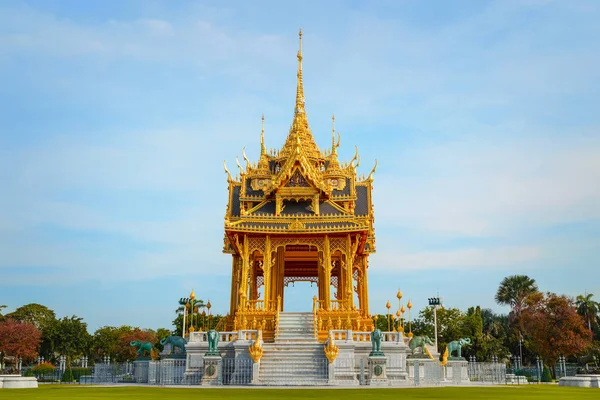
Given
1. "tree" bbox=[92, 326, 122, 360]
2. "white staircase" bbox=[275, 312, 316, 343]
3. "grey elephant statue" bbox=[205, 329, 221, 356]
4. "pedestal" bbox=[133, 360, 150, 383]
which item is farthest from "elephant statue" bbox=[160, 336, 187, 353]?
"tree" bbox=[92, 326, 122, 360]

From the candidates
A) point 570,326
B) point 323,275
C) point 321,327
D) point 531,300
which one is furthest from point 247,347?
point 531,300

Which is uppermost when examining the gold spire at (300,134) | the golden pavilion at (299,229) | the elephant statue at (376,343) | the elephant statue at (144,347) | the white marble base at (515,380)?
the gold spire at (300,134)

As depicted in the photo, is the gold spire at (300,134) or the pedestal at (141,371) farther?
the gold spire at (300,134)

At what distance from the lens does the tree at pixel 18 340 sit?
154 feet

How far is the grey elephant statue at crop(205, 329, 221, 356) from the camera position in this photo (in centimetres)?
2381

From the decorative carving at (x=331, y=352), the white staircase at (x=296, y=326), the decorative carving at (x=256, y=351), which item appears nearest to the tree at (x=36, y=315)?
the white staircase at (x=296, y=326)

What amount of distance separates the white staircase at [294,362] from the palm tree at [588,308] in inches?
1499

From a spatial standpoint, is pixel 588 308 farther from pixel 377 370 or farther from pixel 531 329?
pixel 377 370

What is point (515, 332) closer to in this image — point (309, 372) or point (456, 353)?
point (456, 353)

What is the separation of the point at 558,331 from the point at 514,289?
87.0ft

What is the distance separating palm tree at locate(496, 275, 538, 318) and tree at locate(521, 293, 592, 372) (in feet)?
74.8

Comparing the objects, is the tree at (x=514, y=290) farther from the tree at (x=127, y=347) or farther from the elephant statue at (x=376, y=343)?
the elephant statue at (x=376, y=343)

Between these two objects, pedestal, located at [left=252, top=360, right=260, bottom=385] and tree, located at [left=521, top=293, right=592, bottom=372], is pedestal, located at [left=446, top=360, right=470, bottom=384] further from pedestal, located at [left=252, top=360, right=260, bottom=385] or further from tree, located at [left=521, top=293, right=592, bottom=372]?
tree, located at [left=521, top=293, right=592, bottom=372]

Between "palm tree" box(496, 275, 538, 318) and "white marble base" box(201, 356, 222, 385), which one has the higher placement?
"palm tree" box(496, 275, 538, 318)
